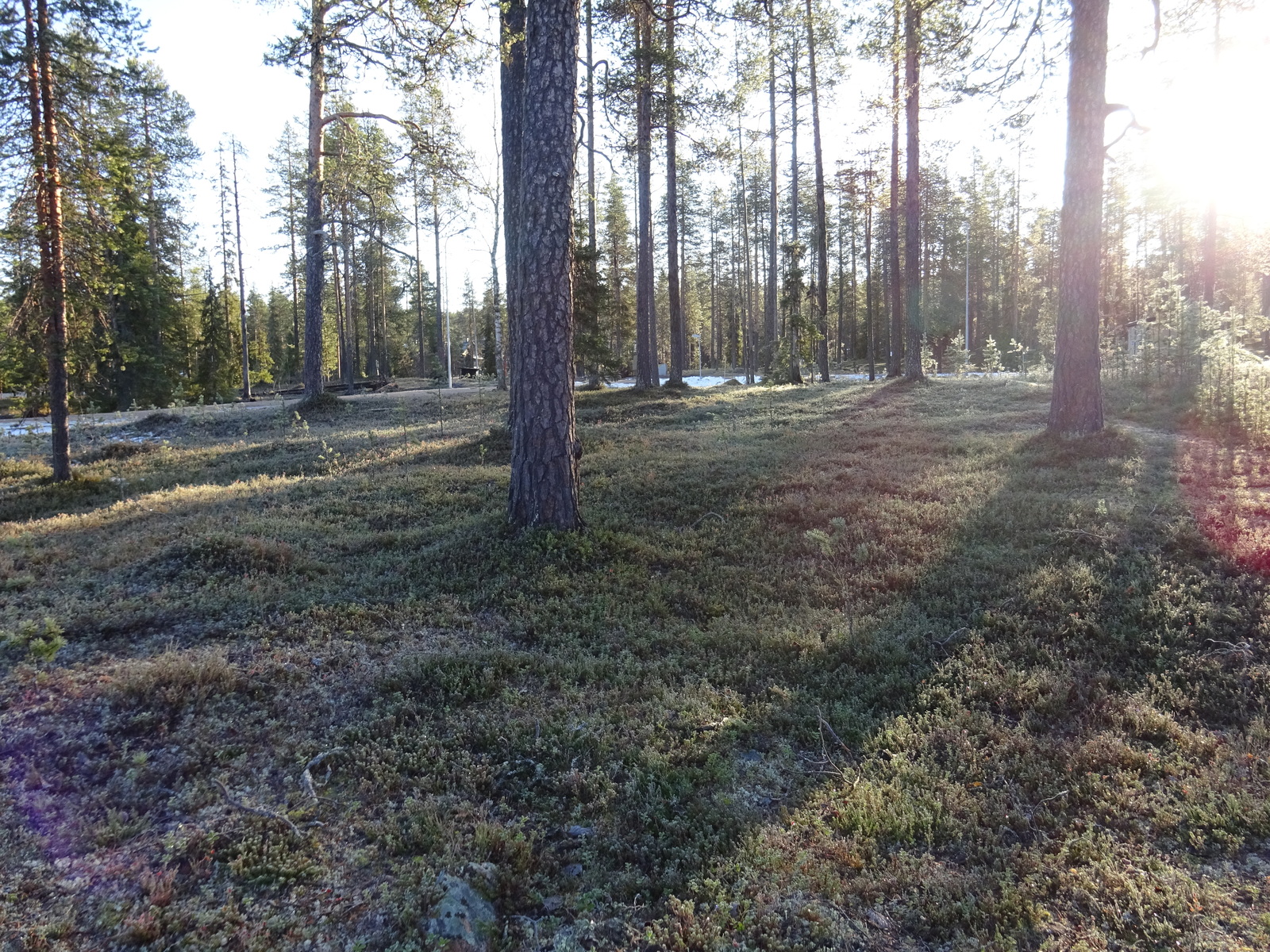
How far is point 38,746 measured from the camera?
361cm

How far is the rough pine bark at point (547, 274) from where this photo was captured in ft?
21.9

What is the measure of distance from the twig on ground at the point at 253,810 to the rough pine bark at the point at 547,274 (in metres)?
3.99

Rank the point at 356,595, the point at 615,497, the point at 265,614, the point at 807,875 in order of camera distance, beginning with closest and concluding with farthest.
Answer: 1. the point at 807,875
2. the point at 265,614
3. the point at 356,595
4. the point at 615,497

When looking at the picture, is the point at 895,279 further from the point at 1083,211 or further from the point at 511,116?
the point at 511,116

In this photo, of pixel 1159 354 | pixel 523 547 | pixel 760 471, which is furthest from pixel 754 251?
pixel 523 547

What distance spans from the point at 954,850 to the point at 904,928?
58 centimetres

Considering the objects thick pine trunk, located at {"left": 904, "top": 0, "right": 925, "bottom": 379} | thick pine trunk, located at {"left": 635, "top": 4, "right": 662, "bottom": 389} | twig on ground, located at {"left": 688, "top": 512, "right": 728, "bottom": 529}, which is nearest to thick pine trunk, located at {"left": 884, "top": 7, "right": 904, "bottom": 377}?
thick pine trunk, located at {"left": 904, "top": 0, "right": 925, "bottom": 379}

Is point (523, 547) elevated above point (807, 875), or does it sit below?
above

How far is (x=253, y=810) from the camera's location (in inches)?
124

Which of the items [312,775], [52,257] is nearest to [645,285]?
[52,257]

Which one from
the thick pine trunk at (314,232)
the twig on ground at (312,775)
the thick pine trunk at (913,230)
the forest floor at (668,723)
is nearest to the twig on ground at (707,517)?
the forest floor at (668,723)

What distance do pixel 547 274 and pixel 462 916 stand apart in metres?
5.53

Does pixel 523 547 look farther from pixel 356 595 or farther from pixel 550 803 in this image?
→ pixel 550 803

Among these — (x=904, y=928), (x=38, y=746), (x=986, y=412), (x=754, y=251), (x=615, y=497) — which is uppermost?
(x=754, y=251)
